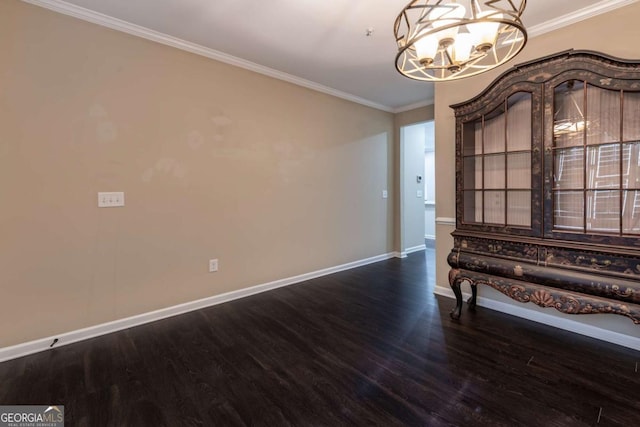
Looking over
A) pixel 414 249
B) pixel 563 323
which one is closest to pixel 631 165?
pixel 563 323

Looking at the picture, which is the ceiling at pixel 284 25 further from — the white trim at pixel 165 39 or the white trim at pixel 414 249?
the white trim at pixel 414 249

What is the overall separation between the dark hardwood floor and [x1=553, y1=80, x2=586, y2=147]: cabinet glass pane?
1633 mm

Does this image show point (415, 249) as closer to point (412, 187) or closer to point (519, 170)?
point (412, 187)

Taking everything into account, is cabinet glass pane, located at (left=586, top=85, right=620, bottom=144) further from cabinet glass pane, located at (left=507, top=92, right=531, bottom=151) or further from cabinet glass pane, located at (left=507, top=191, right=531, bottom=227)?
cabinet glass pane, located at (left=507, top=191, right=531, bottom=227)

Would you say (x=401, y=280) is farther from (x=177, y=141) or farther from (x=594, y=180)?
(x=177, y=141)

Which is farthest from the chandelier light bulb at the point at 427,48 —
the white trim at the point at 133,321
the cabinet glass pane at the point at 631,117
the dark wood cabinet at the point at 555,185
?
the white trim at the point at 133,321

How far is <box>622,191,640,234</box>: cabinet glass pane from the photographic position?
2.11m

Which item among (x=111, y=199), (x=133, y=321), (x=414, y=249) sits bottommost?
(x=133, y=321)

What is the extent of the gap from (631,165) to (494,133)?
0.97m

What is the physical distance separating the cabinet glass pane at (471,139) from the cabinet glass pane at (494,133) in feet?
0.24

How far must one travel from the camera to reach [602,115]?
7.27ft

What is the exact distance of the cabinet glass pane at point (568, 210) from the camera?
2297mm

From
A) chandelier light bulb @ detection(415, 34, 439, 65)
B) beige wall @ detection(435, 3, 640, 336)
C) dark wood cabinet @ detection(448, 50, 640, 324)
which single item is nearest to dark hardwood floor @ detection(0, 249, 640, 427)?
beige wall @ detection(435, 3, 640, 336)

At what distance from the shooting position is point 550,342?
2.35 meters
